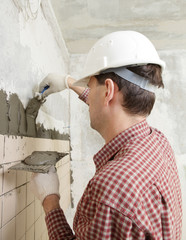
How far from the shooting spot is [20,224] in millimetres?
1213

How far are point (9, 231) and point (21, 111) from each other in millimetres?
680

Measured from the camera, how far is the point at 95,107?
107 centimetres

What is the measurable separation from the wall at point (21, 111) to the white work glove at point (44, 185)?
0.39 ft

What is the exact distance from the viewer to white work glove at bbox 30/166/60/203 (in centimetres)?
112

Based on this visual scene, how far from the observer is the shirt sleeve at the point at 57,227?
0.87 metres

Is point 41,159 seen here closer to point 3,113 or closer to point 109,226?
point 3,113

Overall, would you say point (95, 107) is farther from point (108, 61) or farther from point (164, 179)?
point (164, 179)

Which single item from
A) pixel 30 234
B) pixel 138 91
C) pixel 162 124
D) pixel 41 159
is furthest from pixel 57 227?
pixel 162 124

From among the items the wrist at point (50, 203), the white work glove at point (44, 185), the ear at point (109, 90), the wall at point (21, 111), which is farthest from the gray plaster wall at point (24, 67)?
the ear at point (109, 90)

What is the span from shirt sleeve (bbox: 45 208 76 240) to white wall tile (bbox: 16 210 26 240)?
349 millimetres

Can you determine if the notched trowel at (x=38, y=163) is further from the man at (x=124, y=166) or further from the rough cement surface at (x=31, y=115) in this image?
the rough cement surface at (x=31, y=115)

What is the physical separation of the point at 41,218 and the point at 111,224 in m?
1.11

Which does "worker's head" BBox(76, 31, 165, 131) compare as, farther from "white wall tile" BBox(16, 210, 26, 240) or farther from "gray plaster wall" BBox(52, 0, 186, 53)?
"gray plaster wall" BBox(52, 0, 186, 53)

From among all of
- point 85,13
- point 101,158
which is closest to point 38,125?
point 101,158
